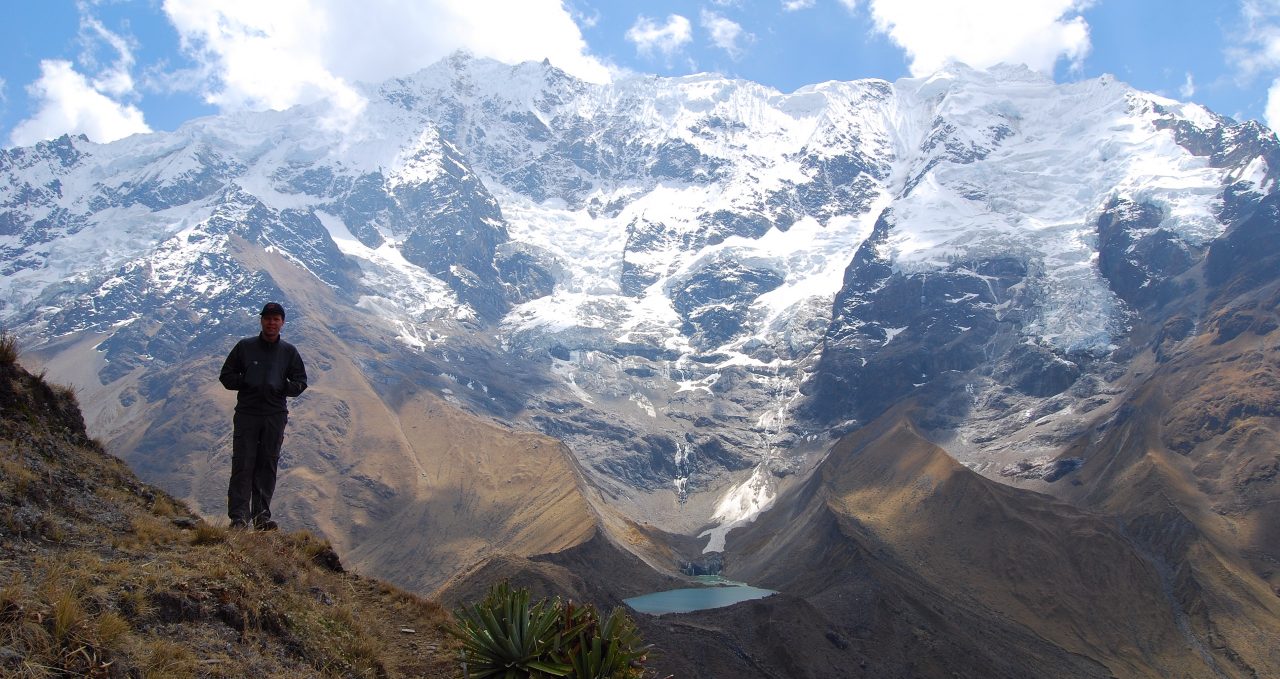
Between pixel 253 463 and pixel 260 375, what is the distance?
60.4 inches

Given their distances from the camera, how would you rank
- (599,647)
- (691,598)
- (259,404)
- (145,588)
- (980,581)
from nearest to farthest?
(145,588)
(599,647)
(259,404)
(691,598)
(980,581)

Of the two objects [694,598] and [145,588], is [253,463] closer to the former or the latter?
[145,588]

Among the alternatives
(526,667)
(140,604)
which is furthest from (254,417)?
(526,667)

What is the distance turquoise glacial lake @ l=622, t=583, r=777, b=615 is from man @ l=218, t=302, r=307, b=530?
117m

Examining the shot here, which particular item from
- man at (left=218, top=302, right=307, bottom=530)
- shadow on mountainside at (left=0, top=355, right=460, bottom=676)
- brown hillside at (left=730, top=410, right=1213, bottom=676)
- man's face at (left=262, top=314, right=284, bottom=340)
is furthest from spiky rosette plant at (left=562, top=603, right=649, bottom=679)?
brown hillside at (left=730, top=410, right=1213, bottom=676)

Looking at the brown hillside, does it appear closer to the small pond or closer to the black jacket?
the small pond

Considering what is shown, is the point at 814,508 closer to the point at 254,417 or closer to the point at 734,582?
the point at 734,582

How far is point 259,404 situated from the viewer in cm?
1541

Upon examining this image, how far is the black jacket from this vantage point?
15102 millimetres

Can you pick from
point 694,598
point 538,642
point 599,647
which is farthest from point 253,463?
point 694,598

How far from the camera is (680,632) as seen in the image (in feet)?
275

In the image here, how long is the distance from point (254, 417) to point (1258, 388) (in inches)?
8541

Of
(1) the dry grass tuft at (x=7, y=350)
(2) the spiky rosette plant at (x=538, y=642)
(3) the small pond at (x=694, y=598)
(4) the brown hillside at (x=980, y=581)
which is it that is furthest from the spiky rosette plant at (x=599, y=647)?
(3) the small pond at (x=694, y=598)

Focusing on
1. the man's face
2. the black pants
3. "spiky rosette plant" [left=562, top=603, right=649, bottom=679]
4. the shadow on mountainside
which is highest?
the man's face
